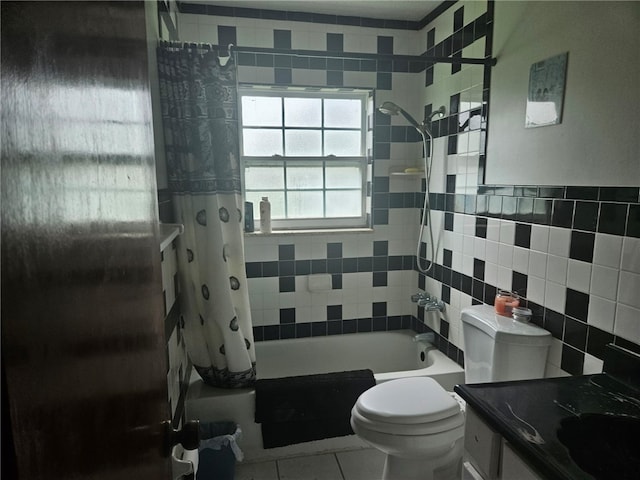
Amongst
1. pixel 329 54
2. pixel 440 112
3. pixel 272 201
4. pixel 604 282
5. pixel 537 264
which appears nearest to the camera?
pixel 604 282

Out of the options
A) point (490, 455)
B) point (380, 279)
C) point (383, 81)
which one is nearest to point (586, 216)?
point (490, 455)

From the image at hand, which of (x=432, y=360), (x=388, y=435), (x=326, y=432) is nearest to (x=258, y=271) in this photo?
(x=326, y=432)

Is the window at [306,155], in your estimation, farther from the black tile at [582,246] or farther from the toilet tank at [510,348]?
the black tile at [582,246]

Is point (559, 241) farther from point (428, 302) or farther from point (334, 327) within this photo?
point (334, 327)

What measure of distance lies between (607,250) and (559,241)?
9.0 inches

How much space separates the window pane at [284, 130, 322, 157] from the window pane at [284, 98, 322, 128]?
54 millimetres

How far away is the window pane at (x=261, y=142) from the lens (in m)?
2.74

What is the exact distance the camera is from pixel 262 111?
2730mm

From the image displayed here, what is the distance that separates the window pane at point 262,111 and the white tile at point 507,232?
1591 millimetres

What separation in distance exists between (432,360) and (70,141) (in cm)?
251

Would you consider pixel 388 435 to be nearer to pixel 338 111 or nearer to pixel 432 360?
pixel 432 360

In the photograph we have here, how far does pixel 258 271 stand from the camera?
8.95 ft

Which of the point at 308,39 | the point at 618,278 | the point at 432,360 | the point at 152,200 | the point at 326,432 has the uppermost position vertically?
the point at 308,39

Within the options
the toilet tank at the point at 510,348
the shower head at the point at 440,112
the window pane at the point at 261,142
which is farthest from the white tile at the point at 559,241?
the window pane at the point at 261,142
